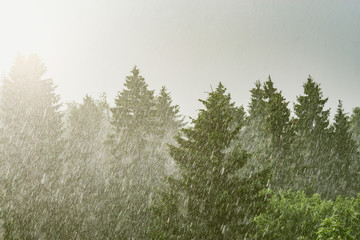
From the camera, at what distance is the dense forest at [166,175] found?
10.2 m

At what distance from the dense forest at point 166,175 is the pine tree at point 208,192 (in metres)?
0.04

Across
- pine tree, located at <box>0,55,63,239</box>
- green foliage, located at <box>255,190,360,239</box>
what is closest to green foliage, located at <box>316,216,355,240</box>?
green foliage, located at <box>255,190,360,239</box>

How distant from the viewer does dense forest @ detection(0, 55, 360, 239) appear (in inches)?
400

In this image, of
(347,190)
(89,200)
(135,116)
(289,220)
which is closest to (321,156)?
(347,190)

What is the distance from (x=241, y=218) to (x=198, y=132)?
4039mm

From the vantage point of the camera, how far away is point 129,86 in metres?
22.0

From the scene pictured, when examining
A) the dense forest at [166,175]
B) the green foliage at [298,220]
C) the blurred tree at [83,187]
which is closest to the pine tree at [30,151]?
the dense forest at [166,175]

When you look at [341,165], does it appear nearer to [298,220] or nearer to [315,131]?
[315,131]

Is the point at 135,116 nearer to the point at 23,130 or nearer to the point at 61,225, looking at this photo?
the point at 23,130

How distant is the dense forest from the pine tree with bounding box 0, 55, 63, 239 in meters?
0.07

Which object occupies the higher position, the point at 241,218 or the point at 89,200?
the point at 241,218

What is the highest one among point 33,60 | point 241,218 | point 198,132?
point 33,60

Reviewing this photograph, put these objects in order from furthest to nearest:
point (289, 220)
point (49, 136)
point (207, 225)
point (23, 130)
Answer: point (49, 136) → point (23, 130) → point (289, 220) → point (207, 225)

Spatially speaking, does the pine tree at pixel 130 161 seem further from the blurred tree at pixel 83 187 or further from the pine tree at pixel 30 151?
the pine tree at pixel 30 151
